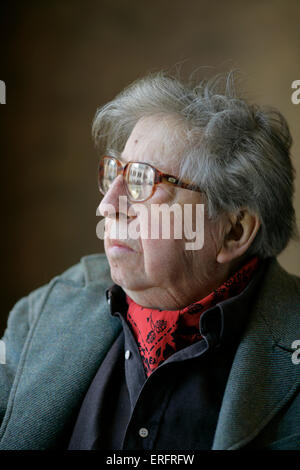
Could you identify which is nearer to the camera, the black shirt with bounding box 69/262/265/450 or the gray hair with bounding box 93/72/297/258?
the black shirt with bounding box 69/262/265/450

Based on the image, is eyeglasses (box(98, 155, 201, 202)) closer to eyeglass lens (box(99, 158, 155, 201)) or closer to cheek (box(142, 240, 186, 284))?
eyeglass lens (box(99, 158, 155, 201))

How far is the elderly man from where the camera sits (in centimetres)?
108

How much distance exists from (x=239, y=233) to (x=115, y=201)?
347 millimetres

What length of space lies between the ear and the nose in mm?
282

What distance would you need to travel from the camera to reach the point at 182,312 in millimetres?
1167

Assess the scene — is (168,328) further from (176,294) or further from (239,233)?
(239,233)

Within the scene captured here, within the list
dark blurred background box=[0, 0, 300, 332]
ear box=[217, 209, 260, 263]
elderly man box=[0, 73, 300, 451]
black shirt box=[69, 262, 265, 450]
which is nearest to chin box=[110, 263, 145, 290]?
elderly man box=[0, 73, 300, 451]

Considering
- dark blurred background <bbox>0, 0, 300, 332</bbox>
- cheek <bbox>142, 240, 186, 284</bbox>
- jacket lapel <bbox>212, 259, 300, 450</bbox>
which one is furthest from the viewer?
dark blurred background <bbox>0, 0, 300, 332</bbox>

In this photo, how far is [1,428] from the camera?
1162mm

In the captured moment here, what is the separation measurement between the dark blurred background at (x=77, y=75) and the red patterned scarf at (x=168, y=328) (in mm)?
1284

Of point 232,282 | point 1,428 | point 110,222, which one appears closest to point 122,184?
point 110,222

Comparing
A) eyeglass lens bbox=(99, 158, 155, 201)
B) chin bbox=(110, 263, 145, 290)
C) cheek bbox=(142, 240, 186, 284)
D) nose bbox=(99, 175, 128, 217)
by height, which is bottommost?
chin bbox=(110, 263, 145, 290)

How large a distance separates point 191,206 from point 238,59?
1499 mm
